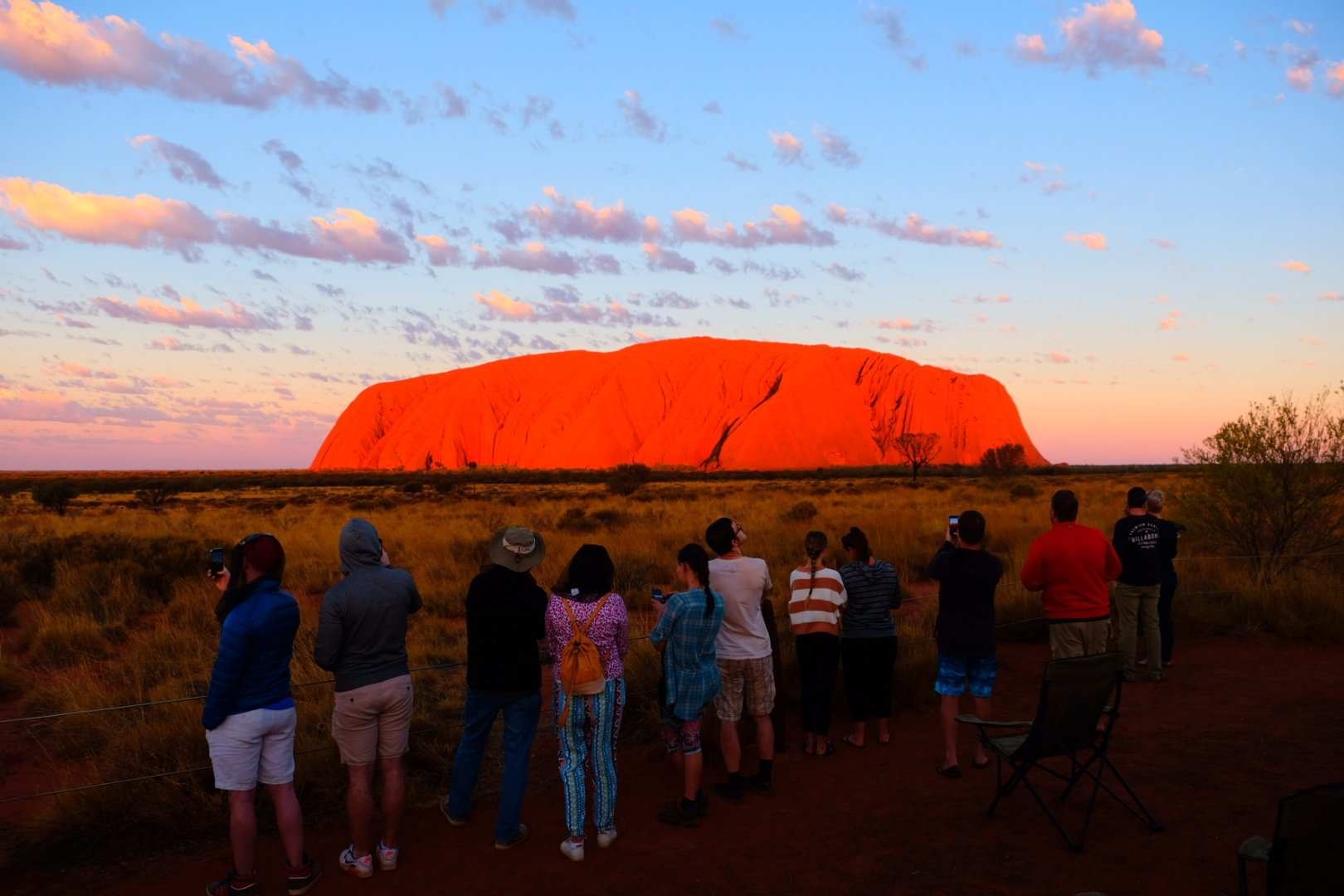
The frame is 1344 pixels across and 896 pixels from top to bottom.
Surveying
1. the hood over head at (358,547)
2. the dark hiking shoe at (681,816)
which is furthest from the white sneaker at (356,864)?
the dark hiking shoe at (681,816)

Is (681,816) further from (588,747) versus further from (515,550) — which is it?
(515,550)

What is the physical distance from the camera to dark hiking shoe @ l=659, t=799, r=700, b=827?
5277 mm

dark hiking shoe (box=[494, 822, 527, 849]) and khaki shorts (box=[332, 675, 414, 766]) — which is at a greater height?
khaki shorts (box=[332, 675, 414, 766])

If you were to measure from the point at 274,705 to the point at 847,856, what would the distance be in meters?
3.15

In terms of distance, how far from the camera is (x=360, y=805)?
4.59 metres

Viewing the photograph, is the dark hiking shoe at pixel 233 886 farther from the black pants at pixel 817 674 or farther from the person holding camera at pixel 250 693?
the black pants at pixel 817 674

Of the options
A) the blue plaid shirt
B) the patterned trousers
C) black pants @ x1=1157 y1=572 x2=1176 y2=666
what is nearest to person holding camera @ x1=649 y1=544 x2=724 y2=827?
the blue plaid shirt

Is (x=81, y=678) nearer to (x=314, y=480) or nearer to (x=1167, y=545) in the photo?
(x=1167, y=545)

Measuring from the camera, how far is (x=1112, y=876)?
439cm

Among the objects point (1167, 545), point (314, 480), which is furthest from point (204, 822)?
point (314, 480)

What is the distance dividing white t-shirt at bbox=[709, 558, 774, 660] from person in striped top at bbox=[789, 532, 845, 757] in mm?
631

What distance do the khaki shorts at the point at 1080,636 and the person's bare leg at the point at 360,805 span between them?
4.67m

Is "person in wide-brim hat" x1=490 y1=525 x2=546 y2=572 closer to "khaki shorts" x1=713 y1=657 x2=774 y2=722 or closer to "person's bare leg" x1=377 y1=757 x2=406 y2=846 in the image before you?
"person's bare leg" x1=377 y1=757 x2=406 y2=846

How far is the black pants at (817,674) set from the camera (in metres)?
6.23
